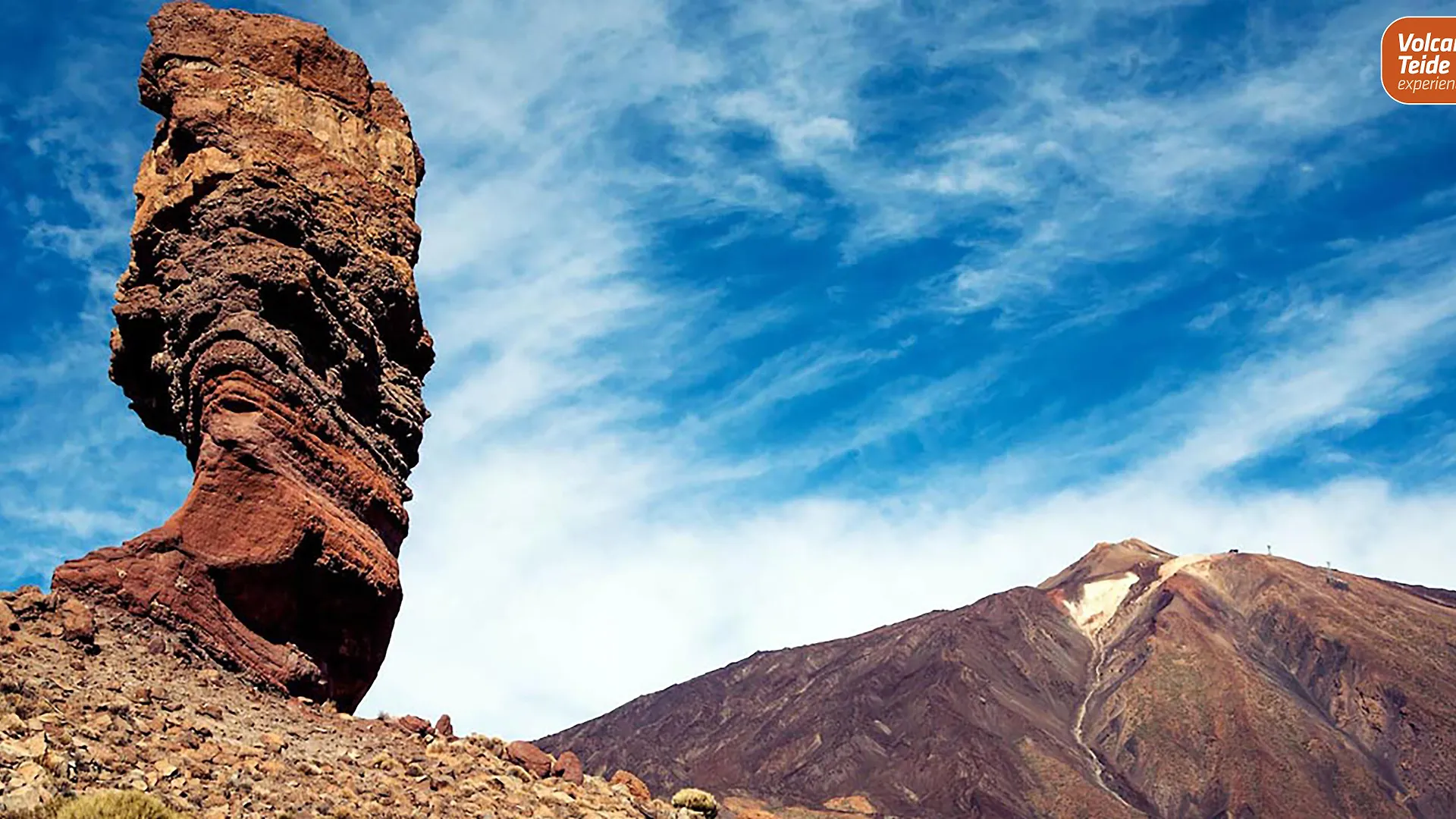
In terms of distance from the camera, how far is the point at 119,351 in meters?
19.3

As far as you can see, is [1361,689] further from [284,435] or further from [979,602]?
[284,435]

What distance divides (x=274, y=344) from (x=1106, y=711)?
125 meters

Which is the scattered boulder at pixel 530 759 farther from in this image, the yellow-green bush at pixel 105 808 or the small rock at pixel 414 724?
the yellow-green bush at pixel 105 808

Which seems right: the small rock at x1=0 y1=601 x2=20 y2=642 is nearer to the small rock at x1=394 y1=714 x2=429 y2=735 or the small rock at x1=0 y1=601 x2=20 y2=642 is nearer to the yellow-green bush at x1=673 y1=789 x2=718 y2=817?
the small rock at x1=394 y1=714 x2=429 y2=735

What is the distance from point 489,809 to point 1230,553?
167m

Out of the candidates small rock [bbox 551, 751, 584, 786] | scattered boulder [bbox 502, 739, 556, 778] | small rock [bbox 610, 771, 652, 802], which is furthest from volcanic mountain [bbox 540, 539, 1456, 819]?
scattered boulder [bbox 502, 739, 556, 778]

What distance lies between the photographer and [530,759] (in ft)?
56.5

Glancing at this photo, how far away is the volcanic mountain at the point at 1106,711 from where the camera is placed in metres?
108

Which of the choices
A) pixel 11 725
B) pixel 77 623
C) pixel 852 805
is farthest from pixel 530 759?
pixel 852 805

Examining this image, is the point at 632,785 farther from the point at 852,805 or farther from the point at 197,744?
the point at 852,805

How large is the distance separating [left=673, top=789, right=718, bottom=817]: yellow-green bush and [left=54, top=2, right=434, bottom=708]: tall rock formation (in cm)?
498

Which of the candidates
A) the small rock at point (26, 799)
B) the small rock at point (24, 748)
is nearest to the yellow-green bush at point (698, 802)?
the small rock at point (24, 748)

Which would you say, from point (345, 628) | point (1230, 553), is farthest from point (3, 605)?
point (1230, 553)

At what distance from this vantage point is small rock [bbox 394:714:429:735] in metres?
16.6
